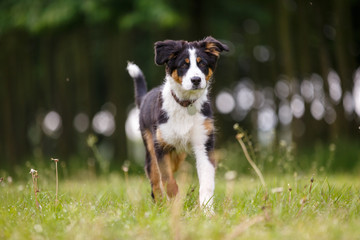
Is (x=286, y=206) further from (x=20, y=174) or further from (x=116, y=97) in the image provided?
(x=116, y=97)

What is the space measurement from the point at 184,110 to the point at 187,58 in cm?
56

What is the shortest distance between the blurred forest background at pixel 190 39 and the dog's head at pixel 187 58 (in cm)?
346

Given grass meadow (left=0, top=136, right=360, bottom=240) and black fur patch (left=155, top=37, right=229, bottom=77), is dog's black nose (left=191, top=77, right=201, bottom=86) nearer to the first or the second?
black fur patch (left=155, top=37, right=229, bottom=77)

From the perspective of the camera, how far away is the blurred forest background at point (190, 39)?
1155cm

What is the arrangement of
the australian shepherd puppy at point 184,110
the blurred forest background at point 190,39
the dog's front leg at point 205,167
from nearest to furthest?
the dog's front leg at point 205,167, the australian shepherd puppy at point 184,110, the blurred forest background at point 190,39

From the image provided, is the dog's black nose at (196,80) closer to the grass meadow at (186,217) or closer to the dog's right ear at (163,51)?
the dog's right ear at (163,51)

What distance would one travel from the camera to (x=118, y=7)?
11.5m

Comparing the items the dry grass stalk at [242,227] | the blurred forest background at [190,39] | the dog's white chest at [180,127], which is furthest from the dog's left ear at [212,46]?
the blurred forest background at [190,39]

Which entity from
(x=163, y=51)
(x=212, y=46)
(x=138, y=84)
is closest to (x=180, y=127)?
(x=163, y=51)

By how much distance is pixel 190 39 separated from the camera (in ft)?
39.5

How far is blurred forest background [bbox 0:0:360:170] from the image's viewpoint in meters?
11.6

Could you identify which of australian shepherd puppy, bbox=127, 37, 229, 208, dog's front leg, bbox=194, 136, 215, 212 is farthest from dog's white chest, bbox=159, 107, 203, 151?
dog's front leg, bbox=194, 136, 215, 212

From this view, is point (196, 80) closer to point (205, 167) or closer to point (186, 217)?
point (205, 167)

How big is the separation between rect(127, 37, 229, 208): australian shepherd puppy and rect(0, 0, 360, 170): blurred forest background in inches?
136
